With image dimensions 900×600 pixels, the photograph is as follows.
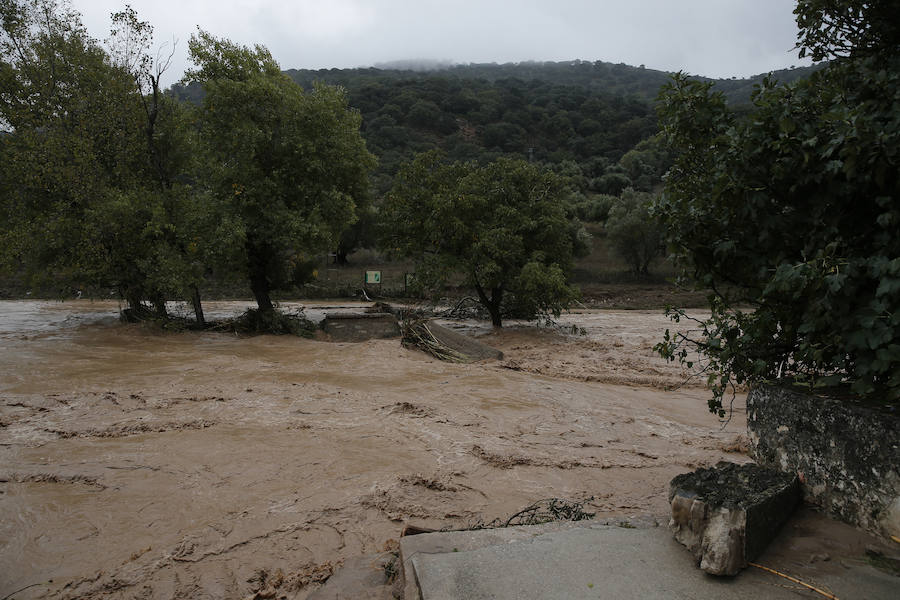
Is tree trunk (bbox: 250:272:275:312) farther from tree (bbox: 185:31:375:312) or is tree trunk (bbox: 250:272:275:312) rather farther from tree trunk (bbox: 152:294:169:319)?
tree trunk (bbox: 152:294:169:319)

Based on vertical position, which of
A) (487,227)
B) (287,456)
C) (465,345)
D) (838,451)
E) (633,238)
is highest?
(633,238)

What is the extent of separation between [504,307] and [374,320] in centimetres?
558

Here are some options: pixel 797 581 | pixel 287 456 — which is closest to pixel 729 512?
pixel 797 581

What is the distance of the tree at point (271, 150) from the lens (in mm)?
14984

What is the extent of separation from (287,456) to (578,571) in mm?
4045

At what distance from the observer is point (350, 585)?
3270 millimetres

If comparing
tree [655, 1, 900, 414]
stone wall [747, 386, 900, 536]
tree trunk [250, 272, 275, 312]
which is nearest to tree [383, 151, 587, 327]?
tree trunk [250, 272, 275, 312]

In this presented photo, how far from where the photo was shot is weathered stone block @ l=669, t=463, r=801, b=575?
2.84 m

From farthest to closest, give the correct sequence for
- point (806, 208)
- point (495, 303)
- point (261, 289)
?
point (495, 303) → point (261, 289) → point (806, 208)

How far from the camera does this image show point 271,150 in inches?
616

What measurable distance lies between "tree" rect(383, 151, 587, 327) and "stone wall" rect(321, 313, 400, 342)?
177 cm

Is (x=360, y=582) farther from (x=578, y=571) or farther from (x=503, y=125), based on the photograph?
(x=503, y=125)

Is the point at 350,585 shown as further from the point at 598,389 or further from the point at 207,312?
the point at 207,312

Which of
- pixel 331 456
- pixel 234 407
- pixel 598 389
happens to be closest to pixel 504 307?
→ pixel 598 389
